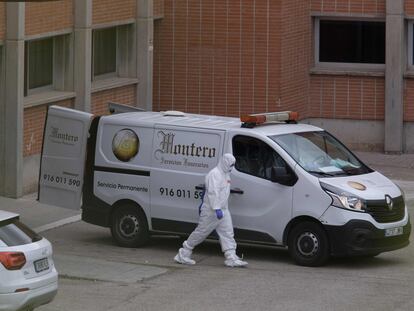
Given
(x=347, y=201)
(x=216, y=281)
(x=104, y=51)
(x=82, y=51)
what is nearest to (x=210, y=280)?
(x=216, y=281)

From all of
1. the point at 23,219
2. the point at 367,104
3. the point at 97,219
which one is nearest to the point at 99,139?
the point at 97,219

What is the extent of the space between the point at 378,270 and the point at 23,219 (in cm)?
633

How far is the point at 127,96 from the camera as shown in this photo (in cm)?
2495

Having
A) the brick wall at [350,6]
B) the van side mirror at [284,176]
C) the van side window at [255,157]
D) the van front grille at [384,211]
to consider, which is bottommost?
the van front grille at [384,211]

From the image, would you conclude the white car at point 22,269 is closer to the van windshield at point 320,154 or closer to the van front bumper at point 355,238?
the van front bumper at point 355,238

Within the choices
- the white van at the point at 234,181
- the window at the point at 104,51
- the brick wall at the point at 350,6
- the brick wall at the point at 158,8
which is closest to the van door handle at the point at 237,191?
the white van at the point at 234,181

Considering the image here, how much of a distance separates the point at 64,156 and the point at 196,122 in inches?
84.4

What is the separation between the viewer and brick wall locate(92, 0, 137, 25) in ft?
76.0

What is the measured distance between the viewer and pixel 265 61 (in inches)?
1001

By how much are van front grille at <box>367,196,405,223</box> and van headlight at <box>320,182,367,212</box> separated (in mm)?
115

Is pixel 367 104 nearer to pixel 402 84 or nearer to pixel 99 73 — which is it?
pixel 402 84

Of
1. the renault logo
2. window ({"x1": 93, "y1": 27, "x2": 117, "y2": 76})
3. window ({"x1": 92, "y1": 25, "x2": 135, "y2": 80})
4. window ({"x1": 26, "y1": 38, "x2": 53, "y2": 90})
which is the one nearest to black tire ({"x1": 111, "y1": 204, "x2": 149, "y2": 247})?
the renault logo

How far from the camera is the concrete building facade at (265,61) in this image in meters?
24.9

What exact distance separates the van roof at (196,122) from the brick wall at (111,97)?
5.87 m
